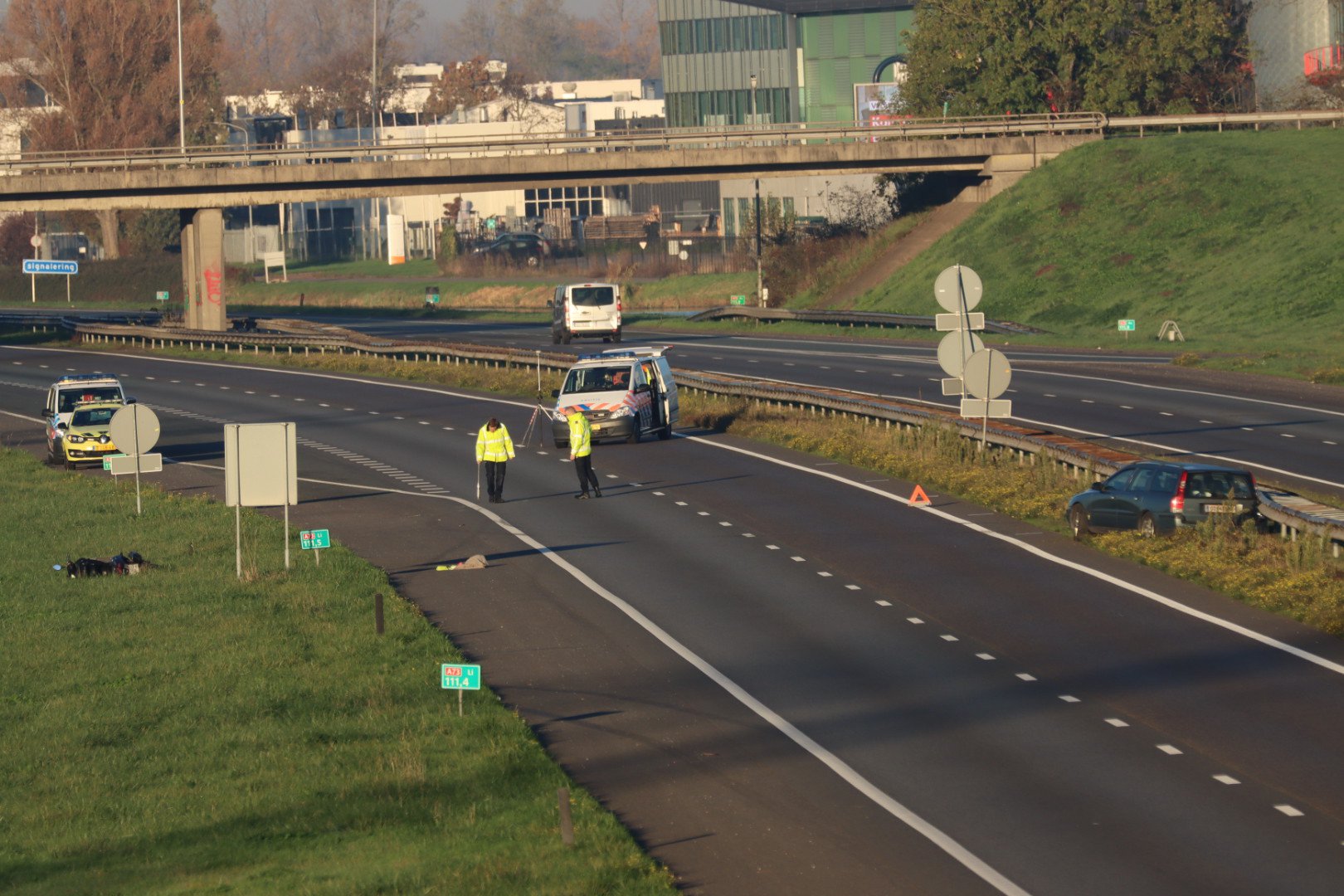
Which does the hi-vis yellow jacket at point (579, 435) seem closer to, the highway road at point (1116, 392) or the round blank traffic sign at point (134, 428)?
the round blank traffic sign at point (134, 428)

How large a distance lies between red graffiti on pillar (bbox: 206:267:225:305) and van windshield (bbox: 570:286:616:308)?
57.7 feet

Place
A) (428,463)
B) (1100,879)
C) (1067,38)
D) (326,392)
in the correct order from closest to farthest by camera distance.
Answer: (1100,879), (428,463), (326,392), (1067,38)

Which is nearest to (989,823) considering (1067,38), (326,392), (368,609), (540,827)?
(540,827)

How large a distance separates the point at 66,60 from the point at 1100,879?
11677 cm

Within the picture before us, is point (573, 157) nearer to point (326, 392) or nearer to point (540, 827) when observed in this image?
point (326, 392)

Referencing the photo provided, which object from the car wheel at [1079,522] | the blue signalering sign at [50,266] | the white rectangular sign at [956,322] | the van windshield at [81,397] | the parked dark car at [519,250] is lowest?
the car wheel at [1079,522]

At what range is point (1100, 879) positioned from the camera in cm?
1285

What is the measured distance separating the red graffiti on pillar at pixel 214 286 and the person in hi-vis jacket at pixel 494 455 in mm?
43438

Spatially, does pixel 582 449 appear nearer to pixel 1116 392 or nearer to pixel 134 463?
pixel 134 463

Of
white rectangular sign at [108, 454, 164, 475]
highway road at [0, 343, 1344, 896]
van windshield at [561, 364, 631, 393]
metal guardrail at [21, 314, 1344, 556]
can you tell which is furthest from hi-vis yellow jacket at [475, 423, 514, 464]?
metal guardrail at [21, 314, 1344, 556]

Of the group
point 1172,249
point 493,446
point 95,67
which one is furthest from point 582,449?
point 95,67

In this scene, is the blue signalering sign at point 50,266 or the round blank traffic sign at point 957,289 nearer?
the round blank traffic sign at point 957,289

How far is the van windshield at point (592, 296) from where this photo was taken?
64188mm

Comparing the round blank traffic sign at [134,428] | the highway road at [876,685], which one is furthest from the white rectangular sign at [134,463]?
the highway road at [876,685]
